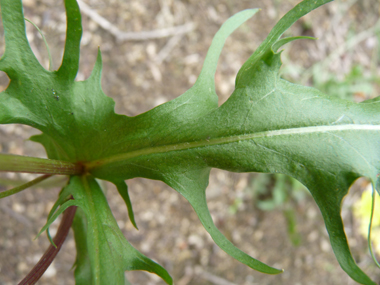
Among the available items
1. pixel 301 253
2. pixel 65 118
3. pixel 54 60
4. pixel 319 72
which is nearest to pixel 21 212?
pixel 54 60

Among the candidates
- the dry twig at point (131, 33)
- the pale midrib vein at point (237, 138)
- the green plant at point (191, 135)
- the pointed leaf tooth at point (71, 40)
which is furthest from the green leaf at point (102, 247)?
the dry twig at point (131, 33)

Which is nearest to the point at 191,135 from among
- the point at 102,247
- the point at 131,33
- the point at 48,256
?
the point at 102,247

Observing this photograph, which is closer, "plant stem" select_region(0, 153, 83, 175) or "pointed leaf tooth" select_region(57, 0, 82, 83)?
"plant stem" select_region(0, 153, 83, 175)

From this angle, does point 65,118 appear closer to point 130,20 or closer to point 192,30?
point 130,20

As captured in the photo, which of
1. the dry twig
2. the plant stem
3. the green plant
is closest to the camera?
the plant stem

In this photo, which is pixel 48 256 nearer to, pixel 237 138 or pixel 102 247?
pixel 102 247

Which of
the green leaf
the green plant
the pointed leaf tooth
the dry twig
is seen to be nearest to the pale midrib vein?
the green plant

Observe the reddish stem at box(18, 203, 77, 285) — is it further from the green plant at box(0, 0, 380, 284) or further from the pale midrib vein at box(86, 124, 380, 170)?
the pale midrib vein at box(86, 124, 380, 170)

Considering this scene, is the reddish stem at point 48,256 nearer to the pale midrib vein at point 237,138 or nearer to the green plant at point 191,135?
the green plant at point 191,135
